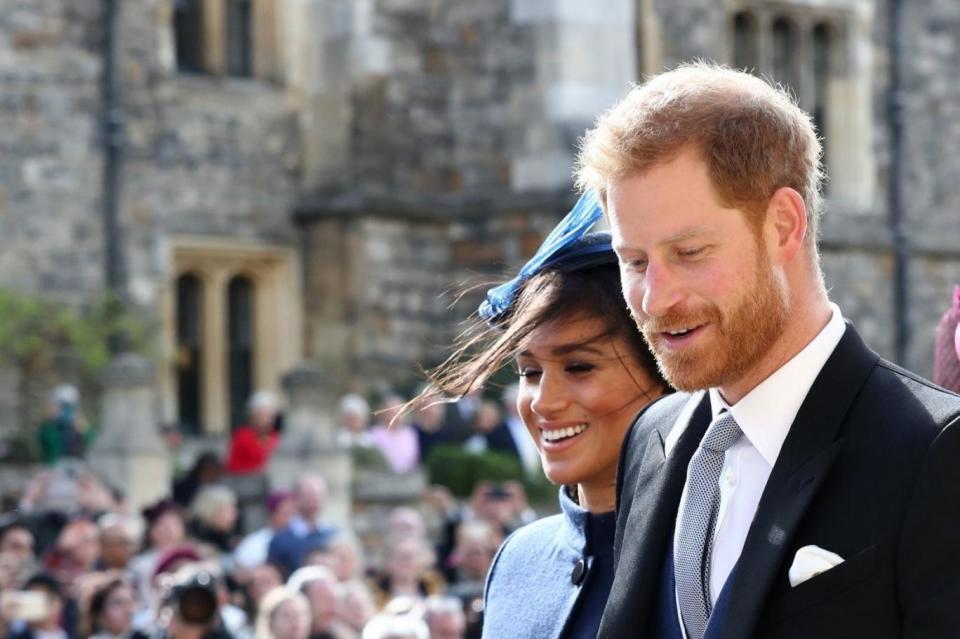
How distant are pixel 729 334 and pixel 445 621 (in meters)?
5.46

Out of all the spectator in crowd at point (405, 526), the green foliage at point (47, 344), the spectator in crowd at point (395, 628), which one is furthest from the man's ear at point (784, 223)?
the green foliage at point (47, 344)

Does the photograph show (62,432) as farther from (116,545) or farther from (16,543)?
(116,545)

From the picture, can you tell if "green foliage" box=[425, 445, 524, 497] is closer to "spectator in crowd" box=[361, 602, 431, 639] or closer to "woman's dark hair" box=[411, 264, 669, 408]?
"spectator in crowd" box=[361, 602, 431, 639]

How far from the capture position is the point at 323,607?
7.84 meters

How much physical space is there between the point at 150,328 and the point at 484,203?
3.14 meters

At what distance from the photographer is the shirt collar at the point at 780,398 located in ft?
7.87

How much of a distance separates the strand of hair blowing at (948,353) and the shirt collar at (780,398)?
757 mm

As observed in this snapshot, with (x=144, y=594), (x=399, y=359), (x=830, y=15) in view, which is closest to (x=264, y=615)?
(x=144, y=594)

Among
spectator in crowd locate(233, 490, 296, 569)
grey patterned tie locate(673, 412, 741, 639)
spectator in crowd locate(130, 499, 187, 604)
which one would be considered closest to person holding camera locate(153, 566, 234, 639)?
spectator in crowd locate(130, 499, 187, 604)

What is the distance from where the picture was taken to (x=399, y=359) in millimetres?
16328

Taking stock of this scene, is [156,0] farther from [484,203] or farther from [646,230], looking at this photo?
[646,230]

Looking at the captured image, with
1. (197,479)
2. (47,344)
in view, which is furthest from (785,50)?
(197,479)

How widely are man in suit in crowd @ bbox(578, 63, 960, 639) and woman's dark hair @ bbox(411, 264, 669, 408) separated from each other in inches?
28.3

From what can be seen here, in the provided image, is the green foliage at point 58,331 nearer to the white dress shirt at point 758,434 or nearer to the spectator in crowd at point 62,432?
the spectator in crowd at point 62,432
